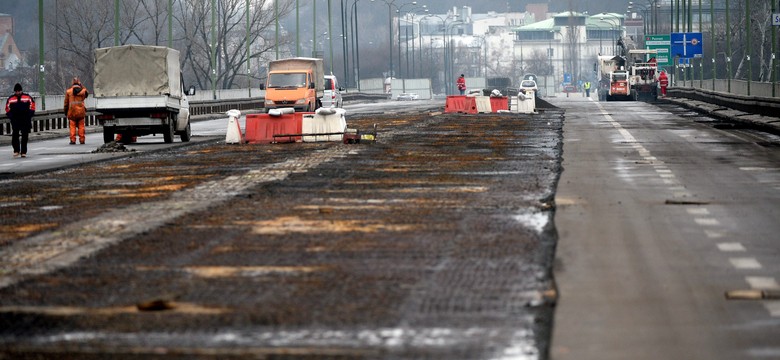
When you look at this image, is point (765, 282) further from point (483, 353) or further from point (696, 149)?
point (696, 149)

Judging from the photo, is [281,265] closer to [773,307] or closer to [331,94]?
[773,307]

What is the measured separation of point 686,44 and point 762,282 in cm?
10016

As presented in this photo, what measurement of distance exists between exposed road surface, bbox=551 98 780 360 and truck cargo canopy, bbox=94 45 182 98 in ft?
58.1

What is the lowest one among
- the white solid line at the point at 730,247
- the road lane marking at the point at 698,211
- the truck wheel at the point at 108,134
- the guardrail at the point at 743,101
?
the white solid line at the point at 730,247

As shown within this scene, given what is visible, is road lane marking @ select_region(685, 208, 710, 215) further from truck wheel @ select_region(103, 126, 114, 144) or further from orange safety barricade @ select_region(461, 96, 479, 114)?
orange safety barricade @ select_region(461, 96, 479, 114)

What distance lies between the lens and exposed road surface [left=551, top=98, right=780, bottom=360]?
7.97 m

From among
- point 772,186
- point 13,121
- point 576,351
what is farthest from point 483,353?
point 13,121

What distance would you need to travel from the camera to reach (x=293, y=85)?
6253 cm

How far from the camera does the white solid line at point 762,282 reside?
9.91 metres

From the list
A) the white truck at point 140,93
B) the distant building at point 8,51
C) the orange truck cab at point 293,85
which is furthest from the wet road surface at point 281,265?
the distant building at point 8,51

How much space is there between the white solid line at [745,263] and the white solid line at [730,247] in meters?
0.61

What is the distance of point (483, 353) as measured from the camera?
7.52m

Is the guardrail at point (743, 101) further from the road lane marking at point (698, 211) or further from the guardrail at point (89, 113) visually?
the road lane marking at point (698, 211)

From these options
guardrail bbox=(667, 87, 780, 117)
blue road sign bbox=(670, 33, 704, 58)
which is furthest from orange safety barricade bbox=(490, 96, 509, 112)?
blue road sign bbox=(670, 33, 704, 58)
